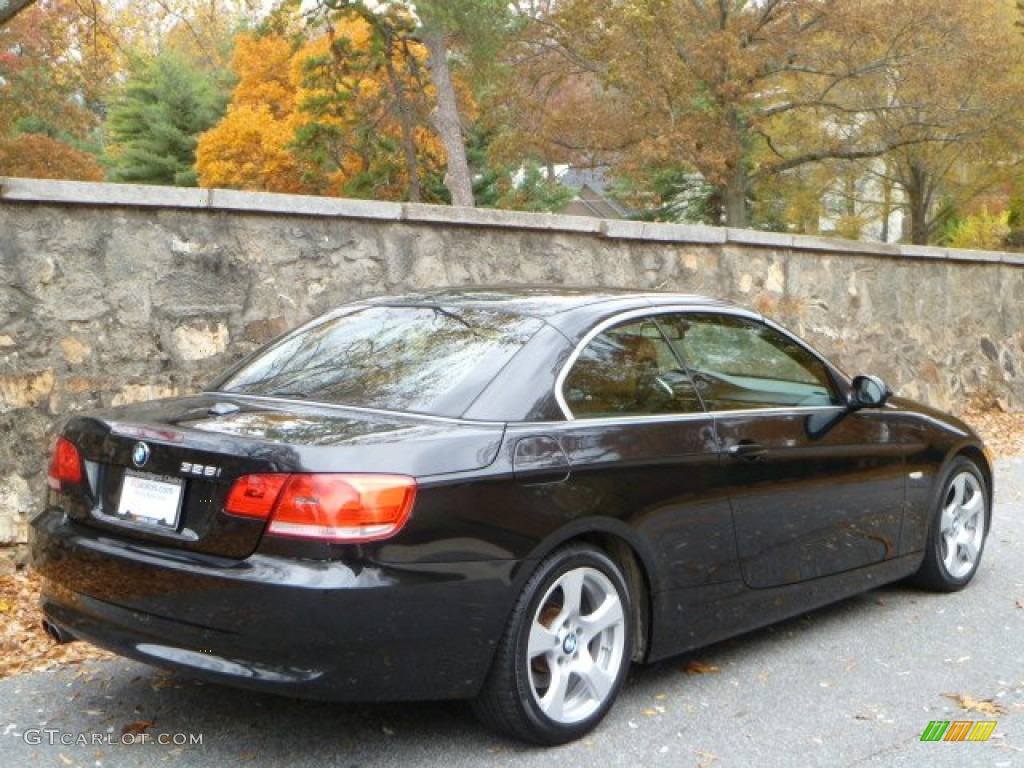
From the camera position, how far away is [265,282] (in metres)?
7.15

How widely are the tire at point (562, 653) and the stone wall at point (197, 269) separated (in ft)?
10.9

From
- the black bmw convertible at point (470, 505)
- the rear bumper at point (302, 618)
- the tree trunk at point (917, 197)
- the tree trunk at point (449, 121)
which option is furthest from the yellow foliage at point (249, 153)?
the rear bumper at point (302, 618)

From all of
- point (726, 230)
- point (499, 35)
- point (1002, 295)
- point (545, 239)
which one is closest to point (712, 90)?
point (499, 35)

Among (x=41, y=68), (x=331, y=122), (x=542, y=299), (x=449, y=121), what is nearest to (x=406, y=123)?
(x=331, y=122)

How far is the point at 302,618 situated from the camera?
3434mm

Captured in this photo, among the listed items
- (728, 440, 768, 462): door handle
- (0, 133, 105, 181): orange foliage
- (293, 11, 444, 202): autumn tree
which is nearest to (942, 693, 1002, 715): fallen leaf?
(728, 440, 768, 462): door handle

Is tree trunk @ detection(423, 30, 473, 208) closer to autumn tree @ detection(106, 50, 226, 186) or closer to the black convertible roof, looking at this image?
autumn tree @ detection(106, 50, 226, 186)

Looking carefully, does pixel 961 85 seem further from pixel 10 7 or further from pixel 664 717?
pixel 664 717

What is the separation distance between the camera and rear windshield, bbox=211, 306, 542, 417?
162 inches

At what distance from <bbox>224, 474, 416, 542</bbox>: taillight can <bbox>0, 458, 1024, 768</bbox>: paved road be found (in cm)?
82

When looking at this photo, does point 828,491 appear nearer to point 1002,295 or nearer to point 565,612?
point 565,612

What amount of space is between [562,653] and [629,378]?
3.48 ft

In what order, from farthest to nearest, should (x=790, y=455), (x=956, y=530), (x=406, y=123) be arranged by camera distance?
(x=406, y=123) → (x=956, y=530) → (x=790, y=455)

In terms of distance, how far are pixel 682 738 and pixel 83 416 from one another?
2254mm
